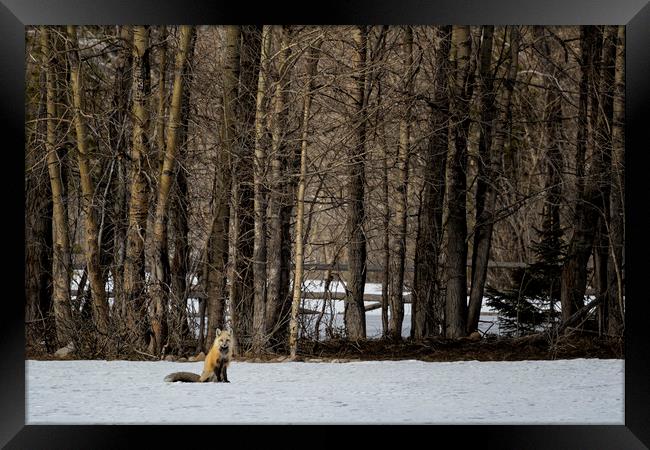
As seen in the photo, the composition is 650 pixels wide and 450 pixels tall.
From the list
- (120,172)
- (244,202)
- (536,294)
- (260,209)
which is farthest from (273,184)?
(536,294)

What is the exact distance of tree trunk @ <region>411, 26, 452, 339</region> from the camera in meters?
13.3

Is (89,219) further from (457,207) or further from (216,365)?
(457,207)

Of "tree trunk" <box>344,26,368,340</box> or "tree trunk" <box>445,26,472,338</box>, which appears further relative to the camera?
"tree trunk" <box>445,26,472,338</box>

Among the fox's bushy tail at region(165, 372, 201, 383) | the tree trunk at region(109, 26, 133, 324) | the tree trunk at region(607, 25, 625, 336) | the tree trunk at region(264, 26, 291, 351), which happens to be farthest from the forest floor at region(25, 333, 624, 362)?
the fox's bushy tail at region(165, 372, 201, 383)

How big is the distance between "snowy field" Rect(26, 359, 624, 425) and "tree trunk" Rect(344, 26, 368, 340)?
1.79 meters

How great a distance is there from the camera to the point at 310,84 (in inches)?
469

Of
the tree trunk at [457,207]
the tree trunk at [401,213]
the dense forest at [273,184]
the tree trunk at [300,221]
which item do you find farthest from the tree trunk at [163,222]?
the tree trunk at [457,207]

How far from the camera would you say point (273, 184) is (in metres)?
11.9

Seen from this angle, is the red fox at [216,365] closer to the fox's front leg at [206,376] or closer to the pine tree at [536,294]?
the fox's front leg at [206,376]

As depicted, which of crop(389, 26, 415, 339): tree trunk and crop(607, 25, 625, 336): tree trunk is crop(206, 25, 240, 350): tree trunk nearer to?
→ crop(389, 26, 415, 339): tree trunk

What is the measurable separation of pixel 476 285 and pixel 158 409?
235 inches

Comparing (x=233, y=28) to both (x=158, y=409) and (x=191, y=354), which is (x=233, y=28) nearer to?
(x=191, y=354)
